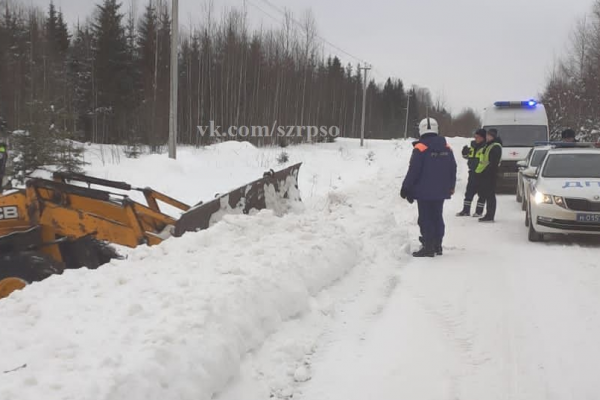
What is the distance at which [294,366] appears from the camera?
3.97 m

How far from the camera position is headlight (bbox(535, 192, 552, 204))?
8.56 meters

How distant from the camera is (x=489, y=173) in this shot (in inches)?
437

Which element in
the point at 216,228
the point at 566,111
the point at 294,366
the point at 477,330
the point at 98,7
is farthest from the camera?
the point at 98,7

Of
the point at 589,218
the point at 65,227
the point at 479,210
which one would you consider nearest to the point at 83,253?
the point at 65,227

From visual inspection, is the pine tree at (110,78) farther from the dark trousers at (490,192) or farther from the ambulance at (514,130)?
the dark trousers at (490,192)

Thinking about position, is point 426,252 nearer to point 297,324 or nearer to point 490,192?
point 297,324

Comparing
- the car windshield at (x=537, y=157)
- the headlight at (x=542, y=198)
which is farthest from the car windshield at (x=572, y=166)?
the car windshield at (x=537, y=157)

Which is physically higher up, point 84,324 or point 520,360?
point 84,324

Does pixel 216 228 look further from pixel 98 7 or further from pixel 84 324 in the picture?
pixel 98 7

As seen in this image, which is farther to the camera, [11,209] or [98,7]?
[98,7]

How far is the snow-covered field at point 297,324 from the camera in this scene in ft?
10.4

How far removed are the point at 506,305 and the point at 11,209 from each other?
5.36 m

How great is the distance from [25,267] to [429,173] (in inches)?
211

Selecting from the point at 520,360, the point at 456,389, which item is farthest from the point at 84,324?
the point at 520,360
